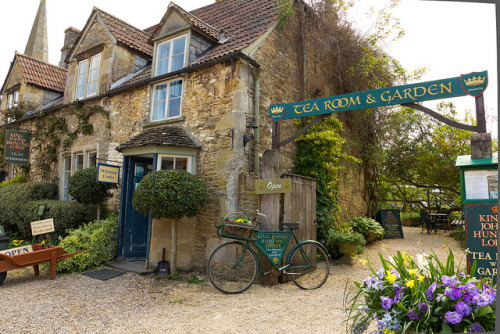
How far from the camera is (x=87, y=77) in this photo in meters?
10.8

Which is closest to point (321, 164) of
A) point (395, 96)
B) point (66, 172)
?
point (395, 96)

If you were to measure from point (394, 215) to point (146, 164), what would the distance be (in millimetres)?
9496

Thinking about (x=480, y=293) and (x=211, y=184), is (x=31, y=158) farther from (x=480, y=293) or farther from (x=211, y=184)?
(x=480, y=293)

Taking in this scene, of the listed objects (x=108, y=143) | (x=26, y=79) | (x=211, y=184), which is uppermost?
(x=26, y=79)

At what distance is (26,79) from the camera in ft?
42.8

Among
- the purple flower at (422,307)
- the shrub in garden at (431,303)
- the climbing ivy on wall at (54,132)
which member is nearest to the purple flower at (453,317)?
the shrub in garden at (431,303)

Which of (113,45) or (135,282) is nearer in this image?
(135,282)

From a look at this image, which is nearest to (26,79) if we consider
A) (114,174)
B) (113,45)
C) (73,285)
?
(113,45)

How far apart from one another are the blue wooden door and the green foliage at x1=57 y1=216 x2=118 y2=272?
34 centimetres

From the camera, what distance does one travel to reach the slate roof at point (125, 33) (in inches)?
405

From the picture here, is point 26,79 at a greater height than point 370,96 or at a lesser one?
greater

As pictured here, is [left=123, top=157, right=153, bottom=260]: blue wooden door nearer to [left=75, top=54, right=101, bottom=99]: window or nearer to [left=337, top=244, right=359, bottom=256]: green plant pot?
[left=75, top=54, right=101, bottom=99]: window

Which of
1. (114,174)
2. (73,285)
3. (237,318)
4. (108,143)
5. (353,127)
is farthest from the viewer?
(353,127)

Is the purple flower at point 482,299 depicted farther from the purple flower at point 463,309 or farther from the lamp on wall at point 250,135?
the lamp on wall at point 250,135
